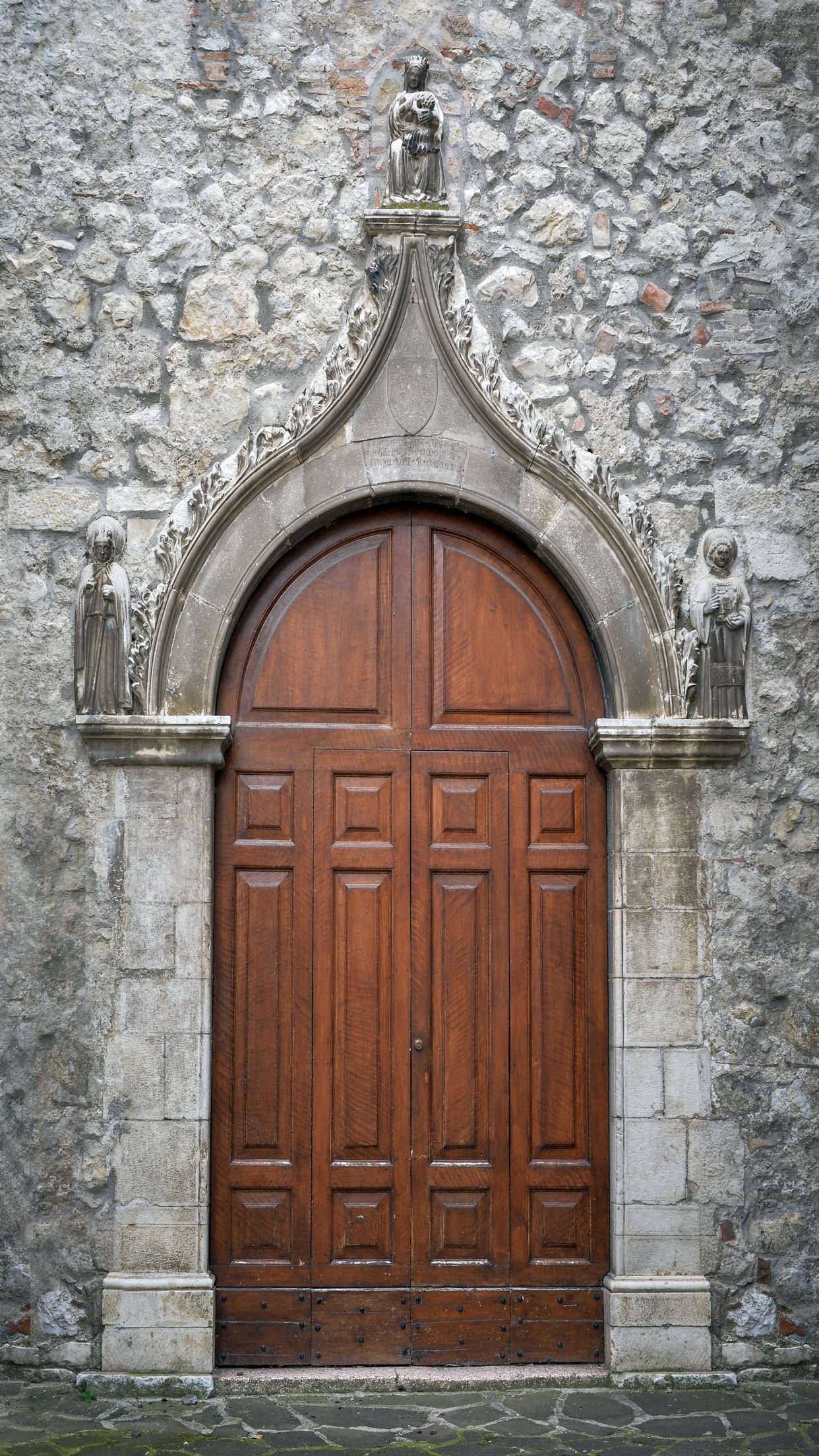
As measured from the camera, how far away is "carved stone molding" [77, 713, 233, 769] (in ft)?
15.7

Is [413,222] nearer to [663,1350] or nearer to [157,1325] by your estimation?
[157,1325]

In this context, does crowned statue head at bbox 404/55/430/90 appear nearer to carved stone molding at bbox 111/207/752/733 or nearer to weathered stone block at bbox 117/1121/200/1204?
carved stone molding at bbox 111/207/752/733

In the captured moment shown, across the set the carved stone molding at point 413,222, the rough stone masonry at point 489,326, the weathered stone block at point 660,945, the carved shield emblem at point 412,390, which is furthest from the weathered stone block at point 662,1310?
the carved stone molding at point 413,222

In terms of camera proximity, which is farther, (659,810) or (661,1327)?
(659,810)

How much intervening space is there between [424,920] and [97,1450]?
194cm

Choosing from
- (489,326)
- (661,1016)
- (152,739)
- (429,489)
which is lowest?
(661,1016)

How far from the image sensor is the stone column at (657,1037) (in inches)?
186

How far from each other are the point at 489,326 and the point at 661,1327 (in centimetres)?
353

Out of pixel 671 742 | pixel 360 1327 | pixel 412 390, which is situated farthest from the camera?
pixel 412 390

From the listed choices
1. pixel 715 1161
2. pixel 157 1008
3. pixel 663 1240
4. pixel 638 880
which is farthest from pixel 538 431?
pixel 663 1240

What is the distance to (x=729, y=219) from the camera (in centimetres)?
510

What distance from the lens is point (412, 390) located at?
504cm

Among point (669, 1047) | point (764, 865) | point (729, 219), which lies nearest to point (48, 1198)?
point (669, 1047)

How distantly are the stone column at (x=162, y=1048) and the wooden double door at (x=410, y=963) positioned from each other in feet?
0.51
